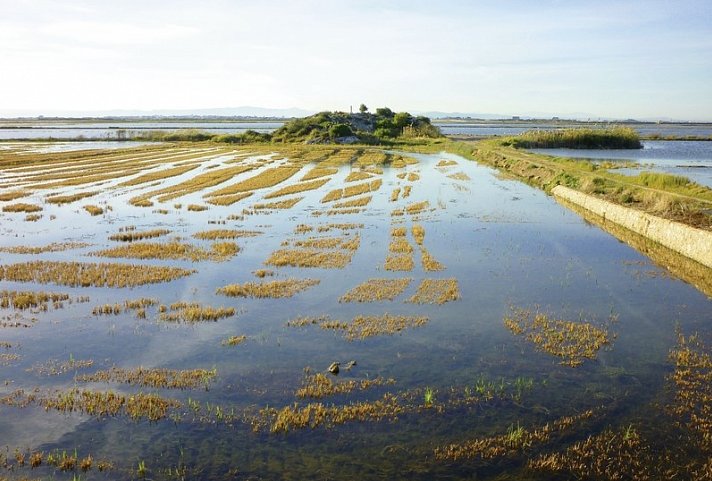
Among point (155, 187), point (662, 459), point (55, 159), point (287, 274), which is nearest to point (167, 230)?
point (287, 274)

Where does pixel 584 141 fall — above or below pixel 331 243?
above

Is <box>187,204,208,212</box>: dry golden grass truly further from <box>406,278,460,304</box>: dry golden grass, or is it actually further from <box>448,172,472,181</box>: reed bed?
<box>448,172,472,181</box>: reed bed

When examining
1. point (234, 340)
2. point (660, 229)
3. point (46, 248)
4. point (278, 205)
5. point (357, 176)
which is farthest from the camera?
point (357, 176)

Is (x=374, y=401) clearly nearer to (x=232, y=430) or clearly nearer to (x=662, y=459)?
(x=232, y=430)

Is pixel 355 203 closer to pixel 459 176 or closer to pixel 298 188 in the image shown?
pixel 298 188

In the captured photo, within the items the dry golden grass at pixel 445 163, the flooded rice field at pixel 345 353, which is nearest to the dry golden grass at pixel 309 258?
the flooded rice field at pixel 345 353

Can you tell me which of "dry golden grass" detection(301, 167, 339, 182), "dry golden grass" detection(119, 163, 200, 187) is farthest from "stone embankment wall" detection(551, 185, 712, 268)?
"dry golden grass" detection(119, 163, 200, 187)

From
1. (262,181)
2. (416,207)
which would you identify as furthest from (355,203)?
(262,181)
